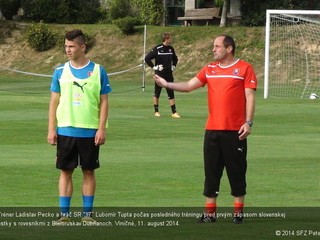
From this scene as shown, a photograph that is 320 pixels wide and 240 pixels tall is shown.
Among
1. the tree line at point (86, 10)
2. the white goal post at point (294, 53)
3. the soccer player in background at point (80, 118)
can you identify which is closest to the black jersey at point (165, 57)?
the white goal post at point (294, 53)

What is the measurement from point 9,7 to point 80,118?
205 ft

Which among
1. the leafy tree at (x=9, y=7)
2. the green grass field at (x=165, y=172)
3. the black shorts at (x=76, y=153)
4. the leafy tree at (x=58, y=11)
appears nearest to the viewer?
the green grass field at (x=165, y=172)

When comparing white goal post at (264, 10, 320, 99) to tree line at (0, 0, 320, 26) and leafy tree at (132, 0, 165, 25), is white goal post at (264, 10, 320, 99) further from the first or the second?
leafy tree at (132, 0, 165, 25)

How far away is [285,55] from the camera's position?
192 ft

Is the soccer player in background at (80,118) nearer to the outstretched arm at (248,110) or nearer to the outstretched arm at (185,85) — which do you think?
the outstretched arm at (185,85)

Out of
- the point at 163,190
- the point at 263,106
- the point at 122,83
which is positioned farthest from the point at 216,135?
the point at 122,83

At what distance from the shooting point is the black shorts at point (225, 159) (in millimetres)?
12844

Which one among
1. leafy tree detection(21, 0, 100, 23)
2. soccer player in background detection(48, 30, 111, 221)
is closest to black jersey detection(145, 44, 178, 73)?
soccer player in background detection(48, 30, 111, 221)

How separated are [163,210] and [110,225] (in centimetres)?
168

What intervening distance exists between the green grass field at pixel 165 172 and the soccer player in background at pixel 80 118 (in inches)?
33.3

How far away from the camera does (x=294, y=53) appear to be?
189 ft

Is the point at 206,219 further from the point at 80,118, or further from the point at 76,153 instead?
the point at 80,118

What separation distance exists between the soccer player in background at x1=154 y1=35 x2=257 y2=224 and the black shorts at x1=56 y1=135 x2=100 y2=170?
1.11 meters

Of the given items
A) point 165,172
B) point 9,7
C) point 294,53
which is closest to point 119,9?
point 9,7
